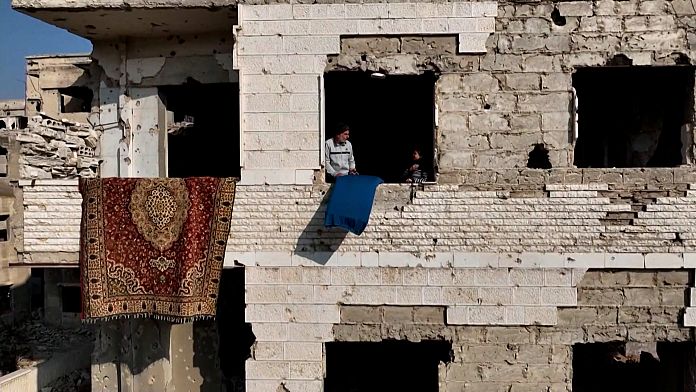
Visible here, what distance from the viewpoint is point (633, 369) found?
7695 mm

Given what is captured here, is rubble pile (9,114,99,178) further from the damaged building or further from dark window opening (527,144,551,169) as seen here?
dark window opening (527,144,551,169)

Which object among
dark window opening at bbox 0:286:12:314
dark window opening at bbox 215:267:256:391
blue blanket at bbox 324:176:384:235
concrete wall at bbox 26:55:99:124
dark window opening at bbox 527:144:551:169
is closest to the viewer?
blue blanket at bbox 324:176:384:235

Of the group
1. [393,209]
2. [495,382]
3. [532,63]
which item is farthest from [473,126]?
[495,382]

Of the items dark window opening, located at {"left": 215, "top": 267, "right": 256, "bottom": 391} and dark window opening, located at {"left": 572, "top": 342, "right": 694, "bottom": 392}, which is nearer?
dark window opening, located at {"left": 572, "top": 342, "right": 694, "bottom": 392}

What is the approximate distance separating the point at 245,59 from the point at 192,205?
5.57 feet

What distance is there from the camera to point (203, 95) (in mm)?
8195

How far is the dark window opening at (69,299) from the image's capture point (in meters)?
14.8

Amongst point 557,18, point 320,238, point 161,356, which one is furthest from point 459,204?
point 161,356

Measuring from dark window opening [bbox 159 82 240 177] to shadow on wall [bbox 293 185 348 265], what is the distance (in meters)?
3.38

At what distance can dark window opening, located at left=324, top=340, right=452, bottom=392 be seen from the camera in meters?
7.92

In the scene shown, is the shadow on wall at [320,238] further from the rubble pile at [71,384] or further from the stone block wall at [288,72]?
the rubble pile at [71,384]

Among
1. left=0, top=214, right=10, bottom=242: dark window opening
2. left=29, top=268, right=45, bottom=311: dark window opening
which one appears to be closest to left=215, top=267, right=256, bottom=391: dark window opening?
left=0, top=214, right=10, bottom=242: dark window opening

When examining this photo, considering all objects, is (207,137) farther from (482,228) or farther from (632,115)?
(632,115)

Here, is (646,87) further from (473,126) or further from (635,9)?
(473,126)
